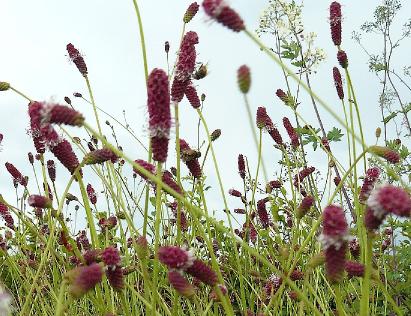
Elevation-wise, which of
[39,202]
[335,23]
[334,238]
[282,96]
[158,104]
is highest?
[335,23]

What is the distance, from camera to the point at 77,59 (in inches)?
111

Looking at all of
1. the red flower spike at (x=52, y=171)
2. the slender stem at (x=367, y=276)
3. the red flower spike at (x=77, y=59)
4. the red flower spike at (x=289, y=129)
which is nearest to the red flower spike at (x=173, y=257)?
the slender stem at (x=367, y=276)

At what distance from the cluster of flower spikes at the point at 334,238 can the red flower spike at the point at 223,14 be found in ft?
1.59

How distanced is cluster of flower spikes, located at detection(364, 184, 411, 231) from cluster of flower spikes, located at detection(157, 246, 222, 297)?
397mm

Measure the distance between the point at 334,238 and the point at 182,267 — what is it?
1.11 feet

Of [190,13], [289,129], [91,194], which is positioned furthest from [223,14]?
[91,194]

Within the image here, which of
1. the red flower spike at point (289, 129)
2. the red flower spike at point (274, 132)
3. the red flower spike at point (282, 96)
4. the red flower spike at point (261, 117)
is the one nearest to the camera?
the red flower spike at point (261, 117)

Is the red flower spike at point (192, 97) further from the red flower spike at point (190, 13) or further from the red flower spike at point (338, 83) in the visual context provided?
the red flower spike at point (338, 83)

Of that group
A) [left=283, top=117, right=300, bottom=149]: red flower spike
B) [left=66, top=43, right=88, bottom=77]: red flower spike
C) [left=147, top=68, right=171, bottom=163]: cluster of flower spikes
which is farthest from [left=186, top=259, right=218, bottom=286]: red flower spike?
[left=283, top=117, right=300, bottom=149]: red flower spike

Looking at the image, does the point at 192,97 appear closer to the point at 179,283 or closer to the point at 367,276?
the point at 179,283

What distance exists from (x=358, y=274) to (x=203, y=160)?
171 centimetres

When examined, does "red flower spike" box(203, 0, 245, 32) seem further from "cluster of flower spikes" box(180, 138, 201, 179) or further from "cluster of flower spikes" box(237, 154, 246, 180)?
"cluster of flower spikes" box(237, 154, 246, 180)

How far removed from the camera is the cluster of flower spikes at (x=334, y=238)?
3.69 feet

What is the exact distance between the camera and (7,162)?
135 inches
